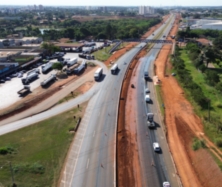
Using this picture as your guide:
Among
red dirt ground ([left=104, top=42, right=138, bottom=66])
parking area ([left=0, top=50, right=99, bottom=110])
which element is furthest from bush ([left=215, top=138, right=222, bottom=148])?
red dirt ground ([left=104, top=42, right=138, bottom=66])

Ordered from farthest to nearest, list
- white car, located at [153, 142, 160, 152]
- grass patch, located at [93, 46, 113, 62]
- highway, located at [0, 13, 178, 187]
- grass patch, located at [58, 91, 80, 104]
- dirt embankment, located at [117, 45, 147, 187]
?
grass patch, located at [93, 46, 113, 62], grass patch, located at [58, 91, 80, 104], white car, located at [153, 142, 160, 152], dirt embankment, located at [117, 45, 147, 187], highway, located at [0, 13, 178, 187]

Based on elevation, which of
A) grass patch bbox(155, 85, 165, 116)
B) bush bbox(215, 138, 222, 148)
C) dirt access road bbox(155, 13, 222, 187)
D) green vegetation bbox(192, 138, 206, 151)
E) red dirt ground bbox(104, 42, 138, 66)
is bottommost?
red dirt ground bbox(104, 42, 138, 66)

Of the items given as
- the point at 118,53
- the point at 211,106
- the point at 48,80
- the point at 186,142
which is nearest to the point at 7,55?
the point at 48,80

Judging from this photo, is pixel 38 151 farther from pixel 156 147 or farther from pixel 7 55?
pixel 7 55

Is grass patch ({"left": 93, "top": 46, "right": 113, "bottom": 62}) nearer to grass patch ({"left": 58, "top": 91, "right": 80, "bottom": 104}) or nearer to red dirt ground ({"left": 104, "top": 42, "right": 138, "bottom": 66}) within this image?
red dirt ground ({"left": 104, "top": 42, "right": 138, "bottom": 66})

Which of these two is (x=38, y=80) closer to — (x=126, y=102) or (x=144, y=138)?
(x=126, y=102)

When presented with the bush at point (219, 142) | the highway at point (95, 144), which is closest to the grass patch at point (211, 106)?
the bush at point (219, 142)

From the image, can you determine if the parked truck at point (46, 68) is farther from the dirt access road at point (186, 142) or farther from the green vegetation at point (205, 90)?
the green vegetation at point (205, 90)
